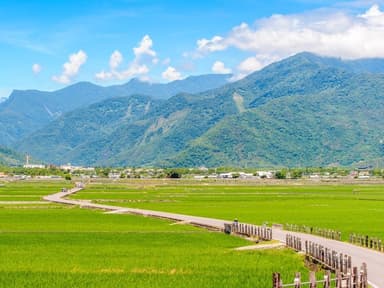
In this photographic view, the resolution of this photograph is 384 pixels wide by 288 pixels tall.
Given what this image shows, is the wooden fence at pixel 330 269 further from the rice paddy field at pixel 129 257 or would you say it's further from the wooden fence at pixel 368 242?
the wooden fence at pixel 368 242

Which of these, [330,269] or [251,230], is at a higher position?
[251,230]

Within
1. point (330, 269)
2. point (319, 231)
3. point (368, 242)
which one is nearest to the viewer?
point (330, 269)

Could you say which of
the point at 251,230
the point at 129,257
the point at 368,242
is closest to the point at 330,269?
the point at 368,242

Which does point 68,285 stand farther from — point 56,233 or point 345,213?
point 345,213

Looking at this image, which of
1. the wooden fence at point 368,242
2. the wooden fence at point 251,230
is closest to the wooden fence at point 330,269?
the wooden fence at point 368,242

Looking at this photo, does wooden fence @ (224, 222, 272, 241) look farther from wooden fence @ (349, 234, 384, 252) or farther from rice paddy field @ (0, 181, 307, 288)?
wooden fence @ (349, 234, 384, 252)

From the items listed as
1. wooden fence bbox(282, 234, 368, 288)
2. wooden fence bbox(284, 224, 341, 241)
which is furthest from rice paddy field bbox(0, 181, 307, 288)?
wooden fence bbox(284, 224, 341, 241)

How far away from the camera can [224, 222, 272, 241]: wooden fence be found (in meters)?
50.9

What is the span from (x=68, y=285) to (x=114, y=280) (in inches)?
93.6

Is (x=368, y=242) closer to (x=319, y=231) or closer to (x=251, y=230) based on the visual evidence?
(x=319, y=231)

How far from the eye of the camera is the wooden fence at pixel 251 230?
50.9 m

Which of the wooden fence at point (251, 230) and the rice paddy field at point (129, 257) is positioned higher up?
the wooden fence at point (251, 230)

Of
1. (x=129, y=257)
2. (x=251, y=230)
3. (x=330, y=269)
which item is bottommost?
(x=129, y=257)

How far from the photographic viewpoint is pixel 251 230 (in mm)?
54469
